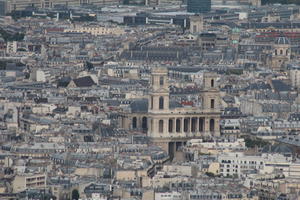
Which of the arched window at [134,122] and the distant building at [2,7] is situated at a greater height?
the arched window at [134,122]

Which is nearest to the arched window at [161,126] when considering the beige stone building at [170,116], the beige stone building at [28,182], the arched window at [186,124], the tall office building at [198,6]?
the beige stone building at [170,116]

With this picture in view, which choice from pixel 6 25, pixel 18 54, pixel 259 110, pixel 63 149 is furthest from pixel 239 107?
pixel 6 25

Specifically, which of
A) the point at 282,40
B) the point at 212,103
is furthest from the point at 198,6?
the point at 212,103

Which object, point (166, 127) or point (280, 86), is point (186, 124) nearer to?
point (166, 127)

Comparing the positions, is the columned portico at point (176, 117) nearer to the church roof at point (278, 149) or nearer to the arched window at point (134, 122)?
the arched window at point (134, 122)

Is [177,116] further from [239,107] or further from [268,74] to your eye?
[268,74]

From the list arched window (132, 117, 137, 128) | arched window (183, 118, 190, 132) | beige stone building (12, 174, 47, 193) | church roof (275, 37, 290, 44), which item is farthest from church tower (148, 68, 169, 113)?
church roof (275, 37, 290, 44)
